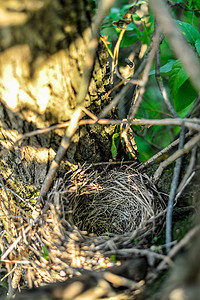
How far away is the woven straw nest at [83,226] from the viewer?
88 cm

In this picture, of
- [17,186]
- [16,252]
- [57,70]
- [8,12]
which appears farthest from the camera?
[17,186]

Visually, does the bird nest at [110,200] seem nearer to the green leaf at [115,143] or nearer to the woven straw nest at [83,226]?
the woven straw nest at [83,226]

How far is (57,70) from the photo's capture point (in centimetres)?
85

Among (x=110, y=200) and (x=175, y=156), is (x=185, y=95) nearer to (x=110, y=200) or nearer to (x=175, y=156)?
(x=175, y=156)

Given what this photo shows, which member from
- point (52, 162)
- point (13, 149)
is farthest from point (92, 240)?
point (13, 149)

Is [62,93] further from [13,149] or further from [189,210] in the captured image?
[189,210]

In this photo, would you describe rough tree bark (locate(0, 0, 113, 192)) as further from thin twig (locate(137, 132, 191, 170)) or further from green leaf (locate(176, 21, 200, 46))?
→ green leaf (locate(176, 21, 200, 46))

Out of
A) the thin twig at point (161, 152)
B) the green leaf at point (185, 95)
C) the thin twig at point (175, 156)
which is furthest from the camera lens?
A: the green leaf at point (185, 95)

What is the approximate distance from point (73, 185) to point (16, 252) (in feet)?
1.18

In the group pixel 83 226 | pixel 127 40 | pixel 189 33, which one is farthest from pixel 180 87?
pixel 83 226

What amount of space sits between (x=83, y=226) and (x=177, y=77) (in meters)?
0.90

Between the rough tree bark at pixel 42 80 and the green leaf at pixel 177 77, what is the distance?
0.40 meters

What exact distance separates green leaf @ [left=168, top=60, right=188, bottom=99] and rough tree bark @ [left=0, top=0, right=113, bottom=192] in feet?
1.32

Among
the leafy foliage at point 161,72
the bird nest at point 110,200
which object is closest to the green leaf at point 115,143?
the leafy foliage at point 161,72
